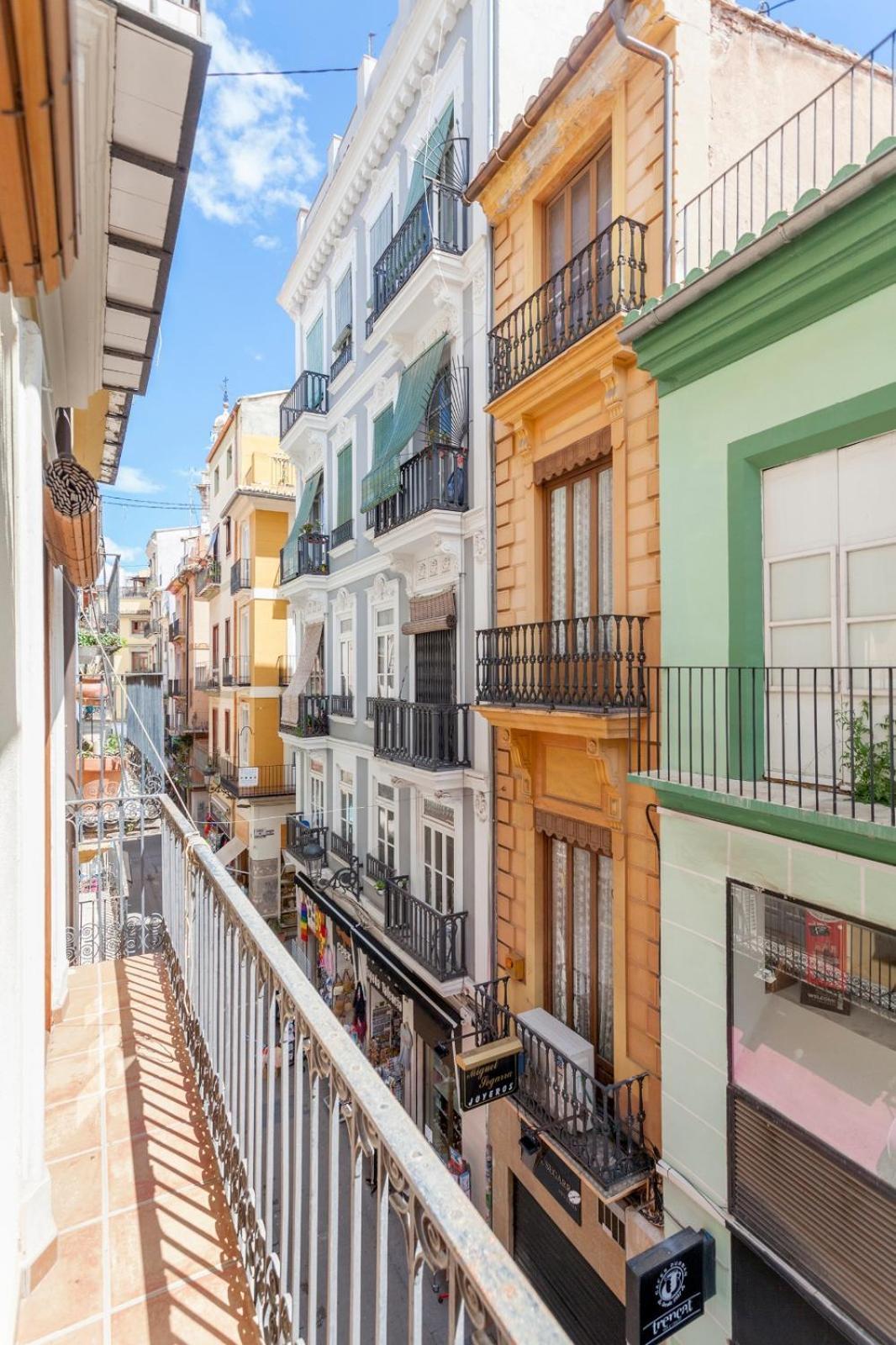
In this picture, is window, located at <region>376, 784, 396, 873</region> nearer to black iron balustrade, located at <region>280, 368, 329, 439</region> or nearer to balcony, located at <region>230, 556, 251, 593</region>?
black iron balustrade, located at <region>280, 368, 329, 439</region>

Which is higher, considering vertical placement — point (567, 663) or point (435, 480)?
point (435, 480)

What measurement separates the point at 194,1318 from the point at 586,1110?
5.43 metres

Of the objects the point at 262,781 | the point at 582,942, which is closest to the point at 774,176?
the point at 582,942

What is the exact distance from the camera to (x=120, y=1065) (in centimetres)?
342

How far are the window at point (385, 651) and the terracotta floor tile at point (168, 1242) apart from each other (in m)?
9.90

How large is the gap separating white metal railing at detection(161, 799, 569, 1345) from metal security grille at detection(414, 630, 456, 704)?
681 cm

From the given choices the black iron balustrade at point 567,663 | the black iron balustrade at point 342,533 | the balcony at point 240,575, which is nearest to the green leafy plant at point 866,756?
the black iron balustrade at point 567,663

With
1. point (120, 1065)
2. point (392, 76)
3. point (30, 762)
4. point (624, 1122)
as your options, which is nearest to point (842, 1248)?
point (624, 1122)

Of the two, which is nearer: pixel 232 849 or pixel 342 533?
pixel 342 533

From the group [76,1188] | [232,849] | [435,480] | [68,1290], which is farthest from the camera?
[232,849]

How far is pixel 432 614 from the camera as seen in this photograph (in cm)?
1049

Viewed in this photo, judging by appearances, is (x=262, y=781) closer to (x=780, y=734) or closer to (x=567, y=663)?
(x=567, y=663)

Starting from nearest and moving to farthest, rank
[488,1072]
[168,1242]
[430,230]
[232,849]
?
[168,1242]
[488,1072]
[430,230]
[232,849]

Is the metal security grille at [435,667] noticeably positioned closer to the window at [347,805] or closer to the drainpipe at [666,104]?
the window at [347,805]
